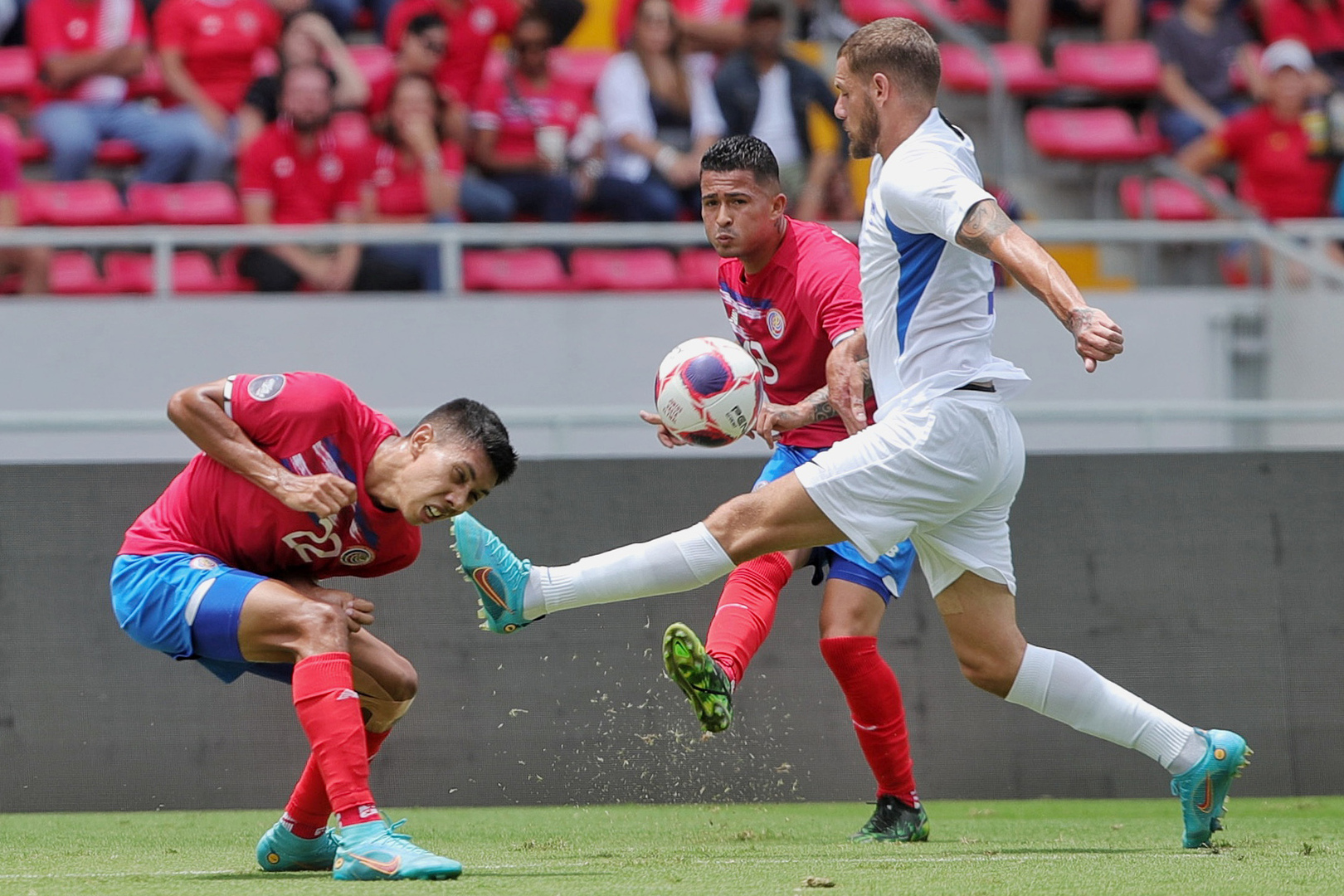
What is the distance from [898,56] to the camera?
466 centimetres

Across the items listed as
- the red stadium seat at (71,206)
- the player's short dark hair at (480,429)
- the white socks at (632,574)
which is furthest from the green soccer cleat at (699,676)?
the red stadium seat at (71,206)

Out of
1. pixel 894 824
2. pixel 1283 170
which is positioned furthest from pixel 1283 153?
pixel 894 824

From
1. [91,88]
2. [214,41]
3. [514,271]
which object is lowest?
[514,271]

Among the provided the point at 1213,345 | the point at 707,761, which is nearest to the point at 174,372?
the point at 707,761

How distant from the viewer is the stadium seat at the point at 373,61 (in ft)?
36.6

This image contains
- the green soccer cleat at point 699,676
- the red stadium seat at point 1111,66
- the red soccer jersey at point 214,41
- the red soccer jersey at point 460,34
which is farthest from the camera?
the red stadium seat at point 1111,66

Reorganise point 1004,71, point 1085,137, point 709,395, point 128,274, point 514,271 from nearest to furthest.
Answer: point 709,395 < point 128,274 < point 514,271 < point 1085,137 < point 1004,71

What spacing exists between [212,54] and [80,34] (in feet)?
Answer: 2.66

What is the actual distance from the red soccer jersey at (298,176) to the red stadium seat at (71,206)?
79 cm

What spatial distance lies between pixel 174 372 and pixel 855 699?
5.14 metres

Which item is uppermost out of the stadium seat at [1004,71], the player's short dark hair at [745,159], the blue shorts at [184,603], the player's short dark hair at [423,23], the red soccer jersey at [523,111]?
the player's short dark hair at [423,23]

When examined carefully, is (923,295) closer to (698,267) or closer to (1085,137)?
(698,267)

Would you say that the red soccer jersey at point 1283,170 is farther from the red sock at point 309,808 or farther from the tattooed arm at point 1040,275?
the red sock at point 309,808

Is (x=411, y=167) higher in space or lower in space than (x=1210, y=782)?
higher
